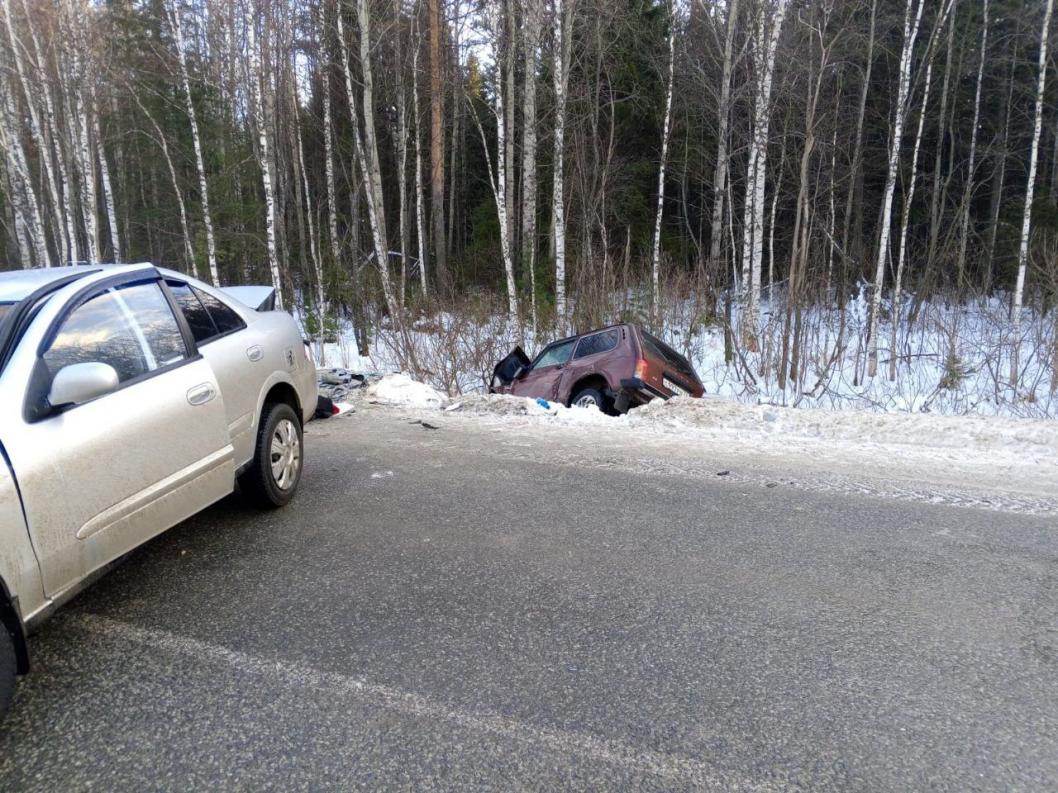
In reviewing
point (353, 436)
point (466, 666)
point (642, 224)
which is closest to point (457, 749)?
point (466, 666)

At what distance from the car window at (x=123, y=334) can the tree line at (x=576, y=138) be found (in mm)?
9878

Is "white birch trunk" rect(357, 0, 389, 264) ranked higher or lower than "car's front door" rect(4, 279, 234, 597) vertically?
higher

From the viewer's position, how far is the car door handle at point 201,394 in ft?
11.8

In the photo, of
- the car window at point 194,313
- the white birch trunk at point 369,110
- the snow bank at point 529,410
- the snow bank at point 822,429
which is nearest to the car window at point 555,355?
the snow bank at point 529,410

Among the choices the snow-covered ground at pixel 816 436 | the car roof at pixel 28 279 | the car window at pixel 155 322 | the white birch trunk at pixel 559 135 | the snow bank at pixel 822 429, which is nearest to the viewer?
the car roof at pixel 28 279

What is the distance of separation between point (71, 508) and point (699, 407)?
6.58 m

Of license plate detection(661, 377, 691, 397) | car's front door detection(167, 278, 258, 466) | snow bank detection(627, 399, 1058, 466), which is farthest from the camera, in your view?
license plate detection(661, 377, 691, 397)

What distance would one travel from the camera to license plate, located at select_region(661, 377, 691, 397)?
8.97 meters

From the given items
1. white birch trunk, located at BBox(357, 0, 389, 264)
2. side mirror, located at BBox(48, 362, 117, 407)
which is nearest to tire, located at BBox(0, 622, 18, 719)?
side mirror, located at BBox(48, 362, 117, 407)

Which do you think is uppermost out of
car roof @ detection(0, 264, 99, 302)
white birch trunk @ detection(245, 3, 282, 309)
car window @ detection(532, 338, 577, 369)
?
white birch trunk @ detection(245, 3, 282, 309)

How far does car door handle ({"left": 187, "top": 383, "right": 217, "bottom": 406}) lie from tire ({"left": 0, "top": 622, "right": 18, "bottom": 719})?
146 centimetres

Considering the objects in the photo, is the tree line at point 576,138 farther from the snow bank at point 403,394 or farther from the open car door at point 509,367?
the snow bank at point 403,394

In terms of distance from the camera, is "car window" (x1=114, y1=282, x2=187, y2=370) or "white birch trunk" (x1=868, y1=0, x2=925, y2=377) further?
"white birch trunk" (x1=868, y1=0, x2=925, y2=377)

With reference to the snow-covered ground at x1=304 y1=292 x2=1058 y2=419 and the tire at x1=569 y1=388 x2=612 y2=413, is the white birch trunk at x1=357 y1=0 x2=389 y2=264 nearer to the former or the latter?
the snow-covered ground at x1=304 y1=292 x2=1058 y2=419
